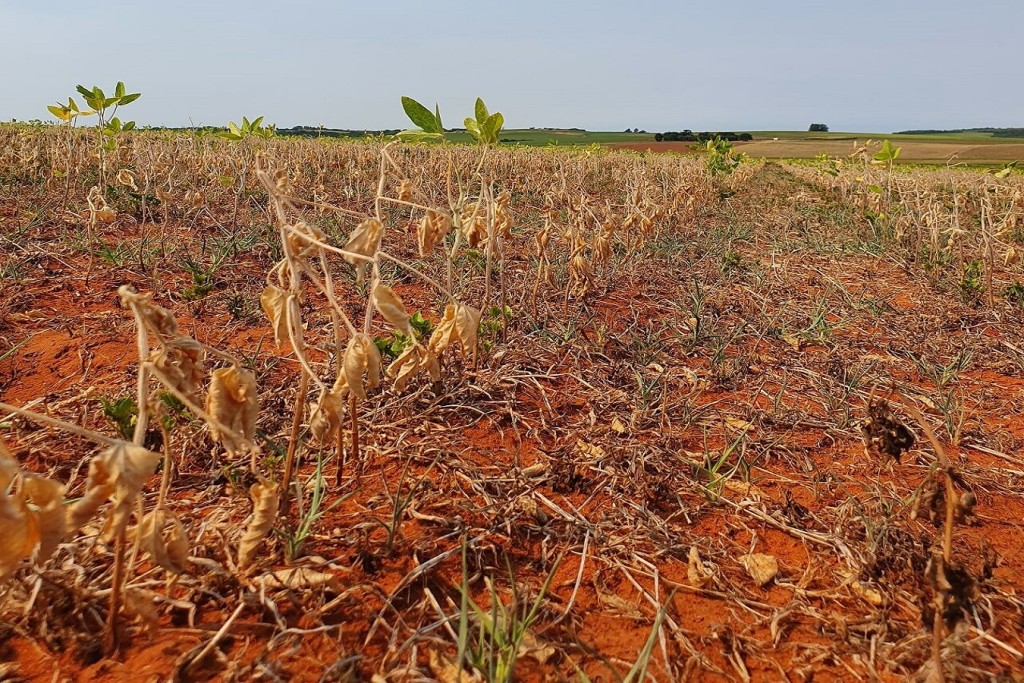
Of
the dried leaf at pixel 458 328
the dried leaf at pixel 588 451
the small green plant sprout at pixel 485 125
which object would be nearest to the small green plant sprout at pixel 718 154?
the small green plant sprout at pixel 485 125

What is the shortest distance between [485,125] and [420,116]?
1.45 ft

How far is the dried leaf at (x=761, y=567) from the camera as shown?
149 cm

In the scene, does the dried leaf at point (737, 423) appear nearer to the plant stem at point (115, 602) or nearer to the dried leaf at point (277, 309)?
the dried leaf at point (277, 309)

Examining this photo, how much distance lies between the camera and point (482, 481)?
177 centimetres

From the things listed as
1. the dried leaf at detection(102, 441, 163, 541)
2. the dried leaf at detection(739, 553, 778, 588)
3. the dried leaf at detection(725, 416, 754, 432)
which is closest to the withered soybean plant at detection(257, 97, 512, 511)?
the dried leaf at detection(102, 441, 163, 541)

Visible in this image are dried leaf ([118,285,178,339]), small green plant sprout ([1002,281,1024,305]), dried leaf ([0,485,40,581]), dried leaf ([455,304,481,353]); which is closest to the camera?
dried leaf ([0,485,40,581])

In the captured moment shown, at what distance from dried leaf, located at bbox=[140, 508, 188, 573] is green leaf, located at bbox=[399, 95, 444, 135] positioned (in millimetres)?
1164

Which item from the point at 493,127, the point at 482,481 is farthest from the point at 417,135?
the point at 482,481

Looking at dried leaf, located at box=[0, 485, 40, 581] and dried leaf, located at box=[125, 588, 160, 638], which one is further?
dried leaf, located at box=[125, 588, 160, 638]

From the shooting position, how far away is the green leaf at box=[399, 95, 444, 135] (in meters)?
1.67

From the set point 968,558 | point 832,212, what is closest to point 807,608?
point 968,558

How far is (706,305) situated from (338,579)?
2.93 metres

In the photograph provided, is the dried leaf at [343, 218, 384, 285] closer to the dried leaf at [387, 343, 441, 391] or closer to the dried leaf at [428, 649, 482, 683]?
the dried leaf at [387, 343, 441, 391]

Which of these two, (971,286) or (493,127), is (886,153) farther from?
(493,127)
